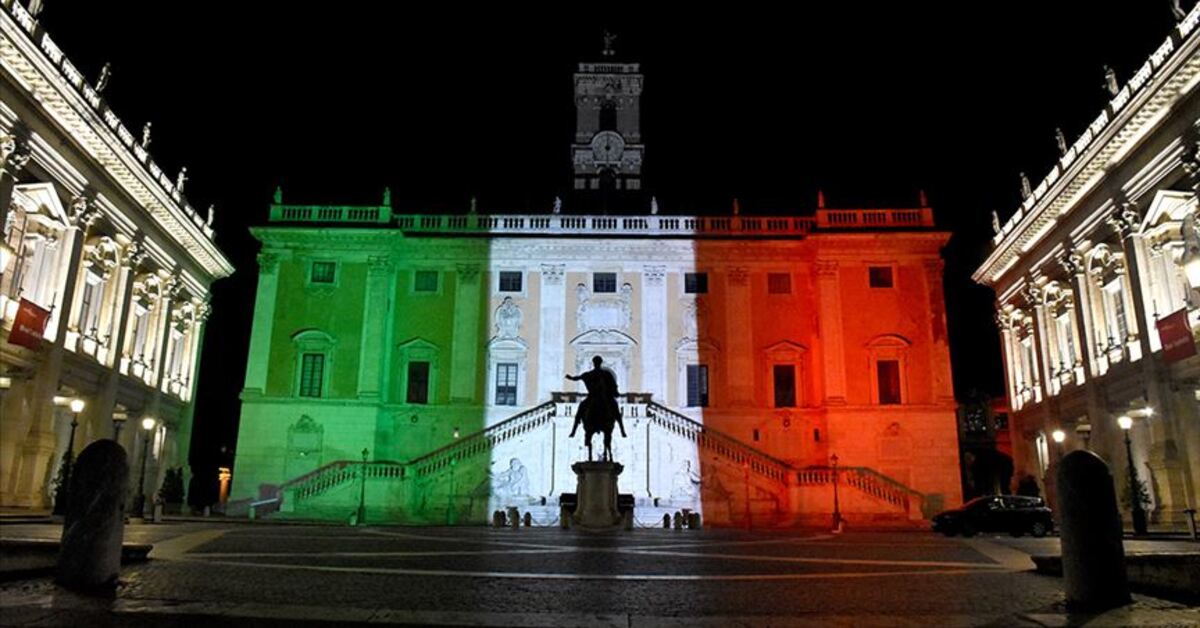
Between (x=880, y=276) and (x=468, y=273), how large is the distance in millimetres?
21127

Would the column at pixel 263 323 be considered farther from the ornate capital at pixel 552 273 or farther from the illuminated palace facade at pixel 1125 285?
the illuminated palace facade at pixel 1125 285

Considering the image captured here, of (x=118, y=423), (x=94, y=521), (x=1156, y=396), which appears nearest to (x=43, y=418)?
(x=118, y=423)

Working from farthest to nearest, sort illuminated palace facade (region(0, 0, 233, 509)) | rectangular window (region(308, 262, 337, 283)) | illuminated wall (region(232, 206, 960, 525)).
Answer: rectangular window (region(308, 262, 337, 283)) → illuminated wall (region(232, 206, 960, 525)) → illuminated palace facade (region(0, 0, 233, 509))

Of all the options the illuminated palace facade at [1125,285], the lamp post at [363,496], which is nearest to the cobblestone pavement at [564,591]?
the illuminated palace facade at [1125,285]

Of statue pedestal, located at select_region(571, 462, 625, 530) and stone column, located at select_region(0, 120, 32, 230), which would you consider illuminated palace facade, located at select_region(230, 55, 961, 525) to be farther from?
statue pedestal, located at select_region(571, 462, 625, 530)

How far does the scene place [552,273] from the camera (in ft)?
138

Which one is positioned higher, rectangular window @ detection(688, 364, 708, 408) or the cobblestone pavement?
rectangular window @ detection(688, 364, 708, 408)

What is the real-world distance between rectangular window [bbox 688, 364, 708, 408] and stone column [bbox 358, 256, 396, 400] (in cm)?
1538

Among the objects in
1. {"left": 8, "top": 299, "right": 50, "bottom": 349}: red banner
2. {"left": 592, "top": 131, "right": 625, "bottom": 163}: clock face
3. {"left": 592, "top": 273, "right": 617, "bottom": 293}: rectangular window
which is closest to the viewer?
{"left": 8, "top": 299, "right": 50, "bottom": 349}: red banner

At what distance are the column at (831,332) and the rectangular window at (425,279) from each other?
1975 centimetres

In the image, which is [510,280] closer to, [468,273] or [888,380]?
[468,273]

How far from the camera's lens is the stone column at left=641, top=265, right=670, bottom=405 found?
40.5 metres

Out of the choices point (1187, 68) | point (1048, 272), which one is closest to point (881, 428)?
point (1048, 272)

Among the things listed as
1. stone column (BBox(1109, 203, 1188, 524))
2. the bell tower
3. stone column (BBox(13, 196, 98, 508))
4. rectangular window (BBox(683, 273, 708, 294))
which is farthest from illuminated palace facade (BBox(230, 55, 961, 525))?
the bell tower
